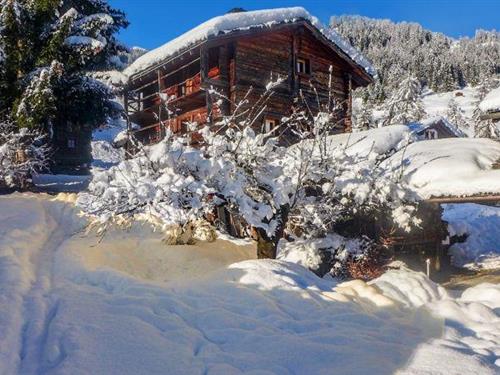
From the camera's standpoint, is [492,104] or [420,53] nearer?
[492,104]

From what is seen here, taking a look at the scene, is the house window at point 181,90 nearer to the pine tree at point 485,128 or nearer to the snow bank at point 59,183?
the snow bank at point 59,183

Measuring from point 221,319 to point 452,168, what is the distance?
7765mm

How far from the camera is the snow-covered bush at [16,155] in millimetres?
15742

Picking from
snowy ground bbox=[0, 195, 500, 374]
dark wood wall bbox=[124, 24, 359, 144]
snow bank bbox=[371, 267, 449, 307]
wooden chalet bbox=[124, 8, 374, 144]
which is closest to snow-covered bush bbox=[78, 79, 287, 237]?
snowy ground bbox=[0, 195, 500, 374]

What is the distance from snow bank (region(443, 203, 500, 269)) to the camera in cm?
1595

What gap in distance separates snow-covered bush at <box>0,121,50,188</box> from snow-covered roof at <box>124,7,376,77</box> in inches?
214

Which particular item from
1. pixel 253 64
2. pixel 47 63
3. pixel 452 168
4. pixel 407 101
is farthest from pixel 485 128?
pixel 47 63

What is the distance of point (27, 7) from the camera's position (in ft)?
54.9

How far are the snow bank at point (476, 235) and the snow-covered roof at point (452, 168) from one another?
16.5 ft

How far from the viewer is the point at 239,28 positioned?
52.1ft

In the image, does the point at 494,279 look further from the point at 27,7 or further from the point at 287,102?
the point at 27,7

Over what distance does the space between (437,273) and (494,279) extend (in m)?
1.95

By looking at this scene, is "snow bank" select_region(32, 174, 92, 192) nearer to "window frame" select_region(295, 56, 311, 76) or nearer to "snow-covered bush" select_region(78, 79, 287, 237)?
"window frame" select_region(295, 56, 311, 76)

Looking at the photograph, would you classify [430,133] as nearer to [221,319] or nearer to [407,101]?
[407,101]
